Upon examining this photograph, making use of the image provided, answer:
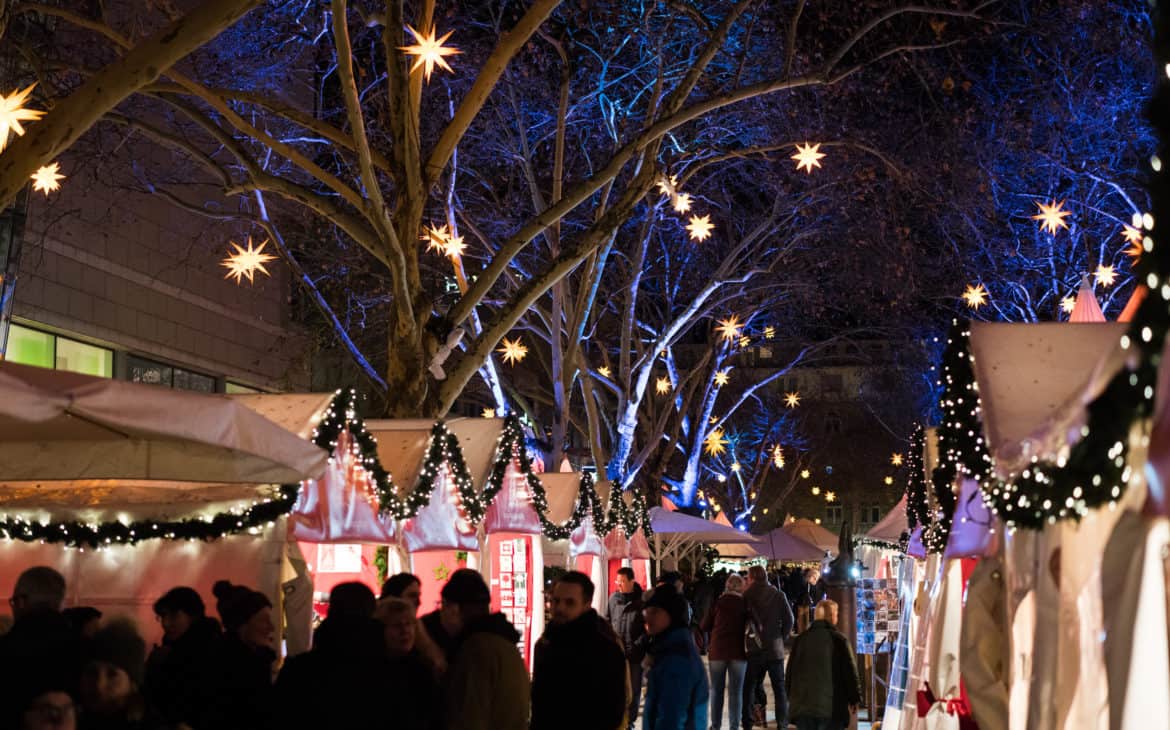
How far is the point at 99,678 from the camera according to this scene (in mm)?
5367

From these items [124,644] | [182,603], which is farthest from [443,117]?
[124,644]

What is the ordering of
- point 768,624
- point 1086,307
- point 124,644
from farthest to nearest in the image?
point 768,624, point 1086,307, point 124,644

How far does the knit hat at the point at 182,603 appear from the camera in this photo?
775cm

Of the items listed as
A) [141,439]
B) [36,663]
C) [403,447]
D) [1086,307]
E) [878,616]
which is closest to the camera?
[36,663]

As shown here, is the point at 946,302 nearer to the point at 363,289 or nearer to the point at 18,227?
the point at 363,289

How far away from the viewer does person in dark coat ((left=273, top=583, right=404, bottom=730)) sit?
543 centimetres

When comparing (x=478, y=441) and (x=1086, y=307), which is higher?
(x=1086, y=307)

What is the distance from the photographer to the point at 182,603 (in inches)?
307

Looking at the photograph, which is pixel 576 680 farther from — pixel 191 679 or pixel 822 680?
pixel 822 680

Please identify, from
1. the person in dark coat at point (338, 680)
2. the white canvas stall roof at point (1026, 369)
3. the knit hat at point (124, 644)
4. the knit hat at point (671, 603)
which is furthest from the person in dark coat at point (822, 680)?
the person in dark coat at point (338, 680)

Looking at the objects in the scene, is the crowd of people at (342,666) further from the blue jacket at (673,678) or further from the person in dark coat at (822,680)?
the person in dark coat at (822,680)

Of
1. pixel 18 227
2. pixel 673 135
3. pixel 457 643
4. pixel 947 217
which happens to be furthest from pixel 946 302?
pixel 457 643

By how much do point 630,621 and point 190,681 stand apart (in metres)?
9.75

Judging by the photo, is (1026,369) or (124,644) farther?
(1026,369)
